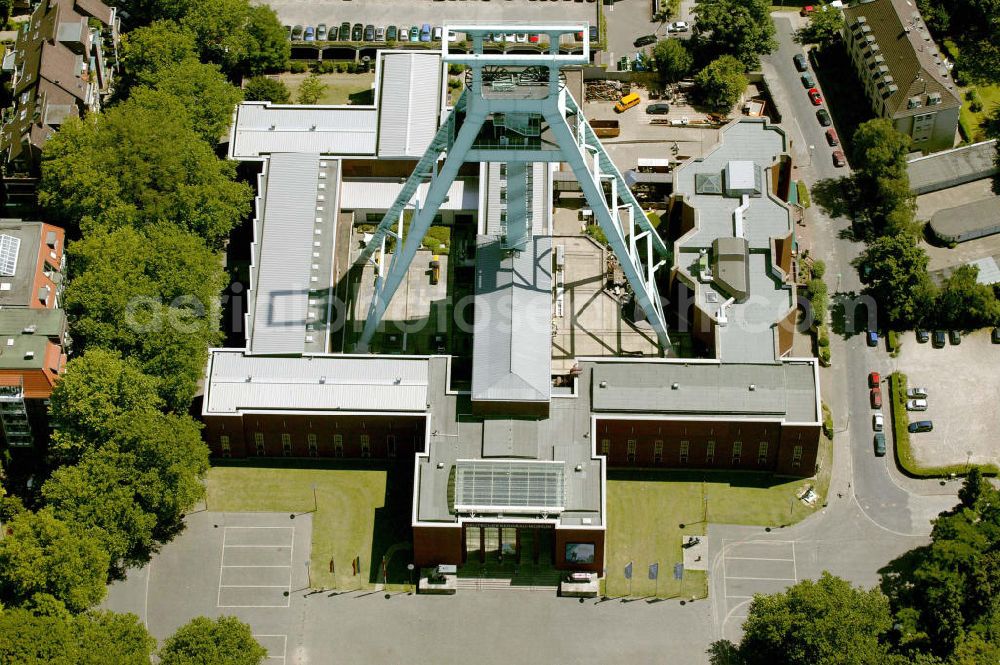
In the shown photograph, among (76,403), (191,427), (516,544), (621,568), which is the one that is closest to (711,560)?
(621,568)

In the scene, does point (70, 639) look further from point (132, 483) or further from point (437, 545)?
point (437, 545)

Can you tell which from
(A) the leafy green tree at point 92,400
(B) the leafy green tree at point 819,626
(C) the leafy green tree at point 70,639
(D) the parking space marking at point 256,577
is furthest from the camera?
(D) the parking space marking at point 256,577

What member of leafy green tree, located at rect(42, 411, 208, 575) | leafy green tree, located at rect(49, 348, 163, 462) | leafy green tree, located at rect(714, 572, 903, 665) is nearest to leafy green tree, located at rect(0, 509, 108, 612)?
leafy green tree, located at rect(42, 411, 208, 575)

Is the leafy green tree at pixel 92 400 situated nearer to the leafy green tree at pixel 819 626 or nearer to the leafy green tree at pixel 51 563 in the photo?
the leafy green tree at pixel 51 563

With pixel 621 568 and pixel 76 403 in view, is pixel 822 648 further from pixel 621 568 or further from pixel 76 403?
pixel 76 403

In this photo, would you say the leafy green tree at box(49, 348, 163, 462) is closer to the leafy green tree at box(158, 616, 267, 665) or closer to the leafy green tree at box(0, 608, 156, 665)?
the leafy green tree at box(0, 608, 156, 665)

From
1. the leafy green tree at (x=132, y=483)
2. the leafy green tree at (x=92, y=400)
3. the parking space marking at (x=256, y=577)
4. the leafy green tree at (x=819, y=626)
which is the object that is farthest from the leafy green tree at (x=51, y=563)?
the leafy green tree at (x=819, y=626)
